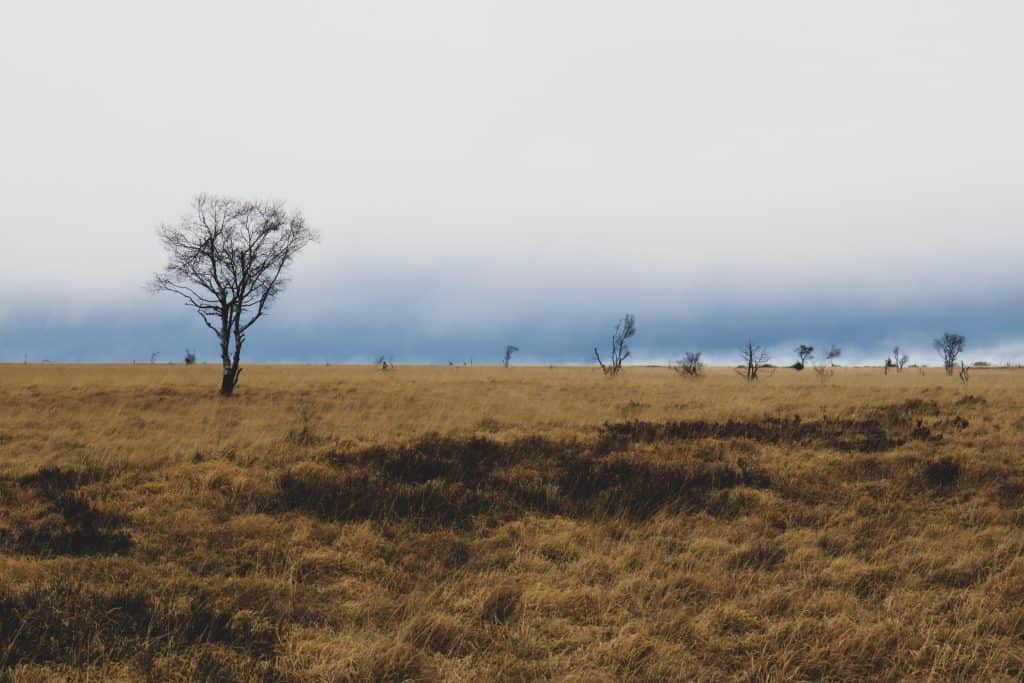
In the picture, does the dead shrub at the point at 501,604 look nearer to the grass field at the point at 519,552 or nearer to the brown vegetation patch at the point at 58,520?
the grass field at the point at 519,552

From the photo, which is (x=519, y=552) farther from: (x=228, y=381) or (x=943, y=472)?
(x=228, y=381)

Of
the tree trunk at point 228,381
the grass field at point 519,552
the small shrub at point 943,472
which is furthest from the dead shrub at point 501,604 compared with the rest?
the tree trunk at point 228,381

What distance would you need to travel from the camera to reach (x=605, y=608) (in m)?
5.63

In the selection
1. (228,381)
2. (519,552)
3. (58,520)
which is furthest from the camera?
(228,381)

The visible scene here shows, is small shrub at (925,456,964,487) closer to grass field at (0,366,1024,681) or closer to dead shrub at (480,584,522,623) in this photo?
grass field at (0,366,1024,681)

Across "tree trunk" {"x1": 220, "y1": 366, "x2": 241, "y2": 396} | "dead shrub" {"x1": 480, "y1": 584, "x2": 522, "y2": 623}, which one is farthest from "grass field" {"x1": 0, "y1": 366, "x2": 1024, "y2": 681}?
"tree trunk" {"x1": 220, "y1": 366, "x2": 241, "y2": 396}

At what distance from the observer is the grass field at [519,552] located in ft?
15.9

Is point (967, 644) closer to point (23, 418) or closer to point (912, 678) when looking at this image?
point (912, 678)

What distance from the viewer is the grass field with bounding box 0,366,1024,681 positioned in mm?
4844

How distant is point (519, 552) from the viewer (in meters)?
7.04

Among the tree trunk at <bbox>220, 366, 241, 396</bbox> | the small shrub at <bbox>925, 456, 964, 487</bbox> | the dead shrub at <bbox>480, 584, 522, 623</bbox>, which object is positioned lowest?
the dead shrub at <bbox>480, 584, 522, 623</bbox>

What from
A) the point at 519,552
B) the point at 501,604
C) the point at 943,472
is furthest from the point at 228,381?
the point at 943,472

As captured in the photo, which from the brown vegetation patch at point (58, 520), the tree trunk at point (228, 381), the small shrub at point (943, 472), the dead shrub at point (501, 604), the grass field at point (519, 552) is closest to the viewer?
the grass field at point (519, 552)

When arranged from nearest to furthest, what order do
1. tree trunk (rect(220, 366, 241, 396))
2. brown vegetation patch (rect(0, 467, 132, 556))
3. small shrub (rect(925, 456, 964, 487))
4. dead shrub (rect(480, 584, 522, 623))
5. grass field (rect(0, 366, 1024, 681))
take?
grass field (rect(0, 366, 1024, 681))
dead shrub (rect(480, 584, 522, 623))
brown vegetation patch (rect(0, 467, 132, 556))
small shrub (rect(925, 456, 964, 487))
tree trunk (rect(220, 366, 241, 396))
